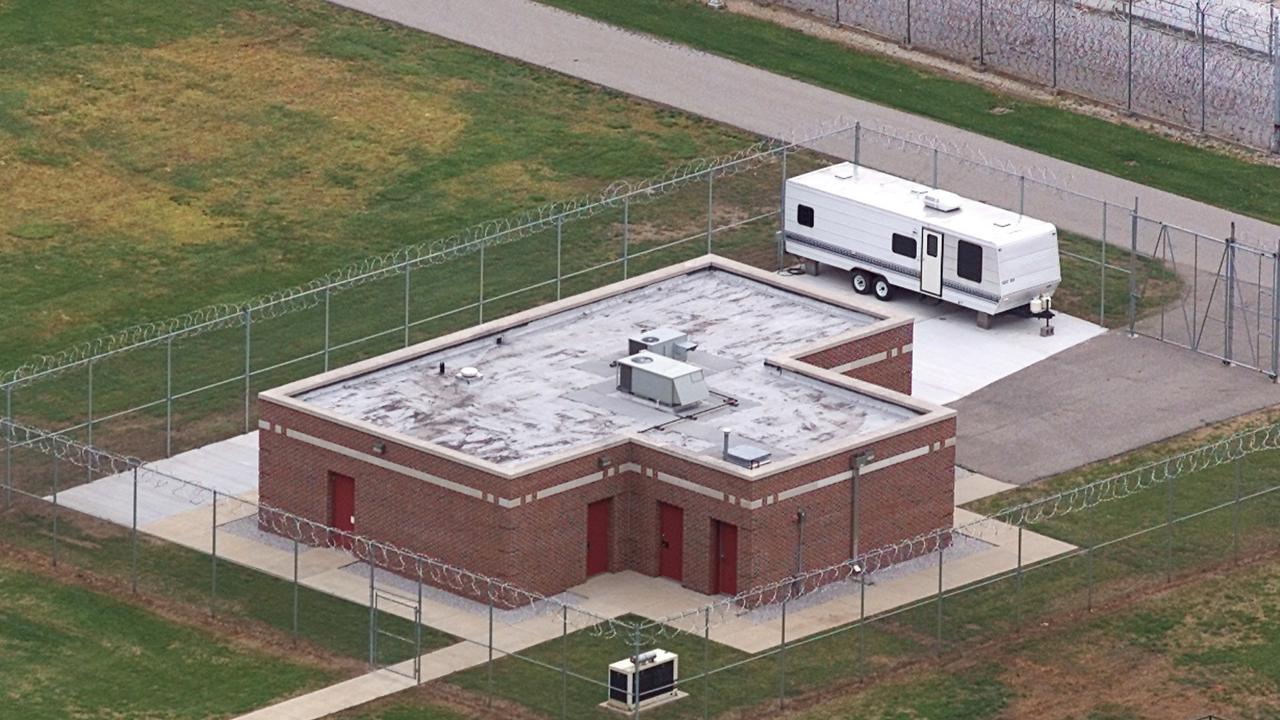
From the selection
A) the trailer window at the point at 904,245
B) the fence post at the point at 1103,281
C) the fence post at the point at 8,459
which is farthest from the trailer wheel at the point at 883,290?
the fence post at the point at 8,459

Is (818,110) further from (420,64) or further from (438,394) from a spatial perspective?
(438,394)

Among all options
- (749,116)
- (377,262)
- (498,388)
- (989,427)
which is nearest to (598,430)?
(498,388)

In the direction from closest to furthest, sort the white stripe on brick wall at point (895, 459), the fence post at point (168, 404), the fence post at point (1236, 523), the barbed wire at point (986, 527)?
1. the barbed wire at point (986, 527)
2. the white stripe on brick wall at point (895, 459)
3. the fence post at point (1236, 523)
4. the fence post at point (168, 404)

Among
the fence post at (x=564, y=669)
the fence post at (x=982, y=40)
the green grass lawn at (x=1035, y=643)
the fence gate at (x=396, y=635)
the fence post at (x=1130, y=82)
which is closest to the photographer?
the fence post at (x=564, y=669)

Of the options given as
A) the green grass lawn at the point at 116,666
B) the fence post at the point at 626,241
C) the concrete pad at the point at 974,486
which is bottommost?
the green grass lawn at the point at 116,666

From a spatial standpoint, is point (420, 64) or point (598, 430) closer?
point (598, 430)

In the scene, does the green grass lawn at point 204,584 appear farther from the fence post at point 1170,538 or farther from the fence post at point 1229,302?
the fence post at point 1229,302

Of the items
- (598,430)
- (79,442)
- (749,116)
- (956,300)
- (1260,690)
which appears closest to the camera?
(1260,690)
